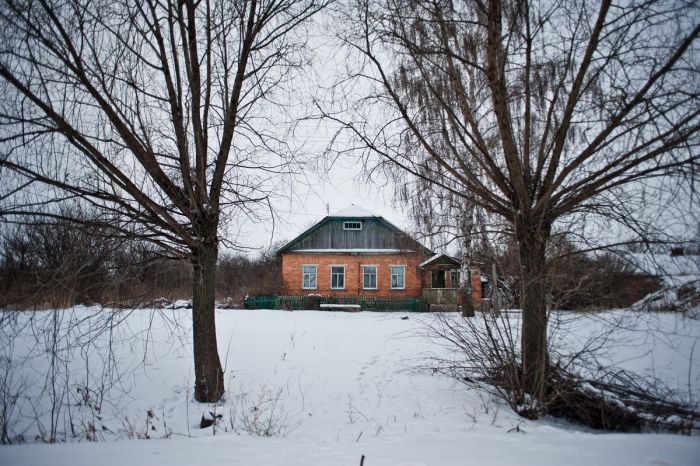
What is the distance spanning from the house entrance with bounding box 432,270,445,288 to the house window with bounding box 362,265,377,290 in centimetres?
384

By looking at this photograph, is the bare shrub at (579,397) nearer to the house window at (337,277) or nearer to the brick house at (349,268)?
the brick house at (349,268)

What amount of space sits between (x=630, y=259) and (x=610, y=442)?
246cm

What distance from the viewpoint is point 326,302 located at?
2122cm

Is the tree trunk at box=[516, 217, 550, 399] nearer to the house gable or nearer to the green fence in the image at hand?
the green fence

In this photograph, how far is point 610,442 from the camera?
2727 millimetres

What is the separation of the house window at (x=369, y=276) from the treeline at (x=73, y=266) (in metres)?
17.7

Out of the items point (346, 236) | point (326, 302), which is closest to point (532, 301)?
point (326, 302)

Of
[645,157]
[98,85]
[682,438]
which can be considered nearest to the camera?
[682,438]

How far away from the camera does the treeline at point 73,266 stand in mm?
4013

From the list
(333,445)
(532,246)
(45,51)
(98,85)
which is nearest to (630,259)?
(532,246)

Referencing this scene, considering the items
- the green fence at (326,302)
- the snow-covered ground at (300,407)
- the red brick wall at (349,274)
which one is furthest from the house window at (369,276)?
the snow-covered ground at (300,407)

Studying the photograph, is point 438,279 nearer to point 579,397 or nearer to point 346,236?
point 346,236

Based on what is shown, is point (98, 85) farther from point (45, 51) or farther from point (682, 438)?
point (682, 438)

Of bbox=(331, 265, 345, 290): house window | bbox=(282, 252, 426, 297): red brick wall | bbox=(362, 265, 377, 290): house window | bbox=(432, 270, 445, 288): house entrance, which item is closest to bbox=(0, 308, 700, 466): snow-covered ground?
bbox=(282, 252, 426, 297): red brick wall
